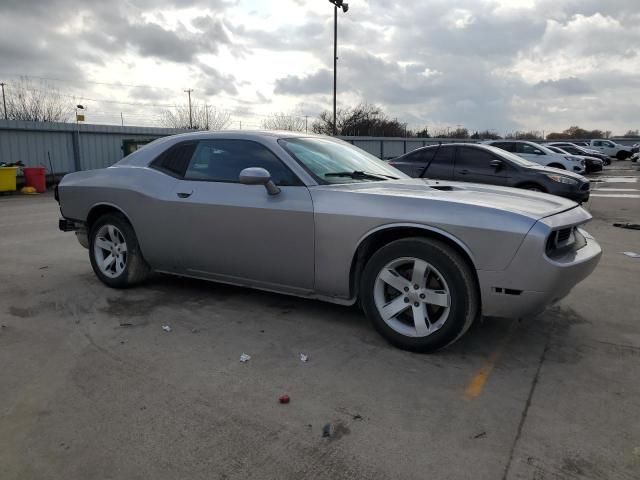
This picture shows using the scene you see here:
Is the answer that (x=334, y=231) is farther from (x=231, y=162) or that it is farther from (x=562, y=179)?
(x=562, y=179)

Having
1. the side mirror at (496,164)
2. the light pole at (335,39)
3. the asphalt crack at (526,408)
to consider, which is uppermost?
the light pole at (335,39)

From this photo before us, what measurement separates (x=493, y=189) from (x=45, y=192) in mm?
18271

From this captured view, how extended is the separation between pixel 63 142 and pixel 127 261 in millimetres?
18038

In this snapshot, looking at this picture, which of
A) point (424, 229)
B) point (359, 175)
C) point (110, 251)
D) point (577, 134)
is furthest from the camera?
point (577, 134)

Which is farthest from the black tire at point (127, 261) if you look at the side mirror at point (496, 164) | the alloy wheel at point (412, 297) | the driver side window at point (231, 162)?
the side mirror at point (496, 164)

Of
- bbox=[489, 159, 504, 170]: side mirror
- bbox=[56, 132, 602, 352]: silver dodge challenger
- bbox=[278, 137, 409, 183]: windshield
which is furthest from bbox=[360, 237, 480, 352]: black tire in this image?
bbox=[489, 159, 504, 170]: side mirror

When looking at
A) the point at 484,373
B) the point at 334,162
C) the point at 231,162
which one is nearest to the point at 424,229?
the point at 484,373

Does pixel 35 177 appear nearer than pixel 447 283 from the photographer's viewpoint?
No

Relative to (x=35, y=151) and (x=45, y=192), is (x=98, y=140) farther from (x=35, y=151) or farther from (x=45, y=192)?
(x=45, y=192)

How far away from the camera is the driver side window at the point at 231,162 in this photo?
14.0ft

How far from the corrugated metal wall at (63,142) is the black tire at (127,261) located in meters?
16.4

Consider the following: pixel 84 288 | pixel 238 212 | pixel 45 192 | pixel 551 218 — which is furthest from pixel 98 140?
pixel 551 218

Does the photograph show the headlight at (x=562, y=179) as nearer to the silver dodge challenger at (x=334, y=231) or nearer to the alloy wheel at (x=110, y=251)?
the silver dodge challenger at (x=334, y=231)

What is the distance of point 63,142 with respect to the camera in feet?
68.1
